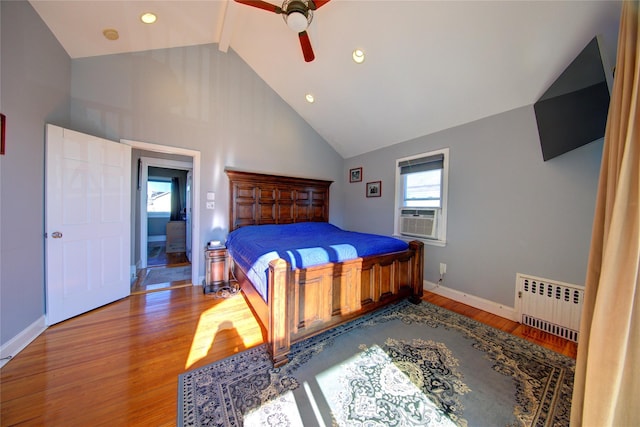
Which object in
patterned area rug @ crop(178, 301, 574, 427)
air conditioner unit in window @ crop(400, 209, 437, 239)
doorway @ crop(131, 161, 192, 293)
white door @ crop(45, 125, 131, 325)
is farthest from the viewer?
doorway @ crop(131, 161, 192, 293)

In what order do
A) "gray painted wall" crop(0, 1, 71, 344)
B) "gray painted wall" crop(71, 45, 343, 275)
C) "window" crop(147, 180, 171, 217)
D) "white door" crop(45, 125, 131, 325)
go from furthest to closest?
1. "window" crop(147, 180, 171, 217)
2. "gray painted wall" crop(71, 45, 343, 275)
3. "white door" crop(45, 125, 131, 325)
4. "gray painted wall" crop(0, 1, 71, 344)

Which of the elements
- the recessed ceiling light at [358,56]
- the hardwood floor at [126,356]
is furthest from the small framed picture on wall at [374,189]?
the hardwood floor at [126,356]

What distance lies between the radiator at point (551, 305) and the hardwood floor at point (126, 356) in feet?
0.47

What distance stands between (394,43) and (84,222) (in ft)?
13.1

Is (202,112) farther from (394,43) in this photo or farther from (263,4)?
(394,43)

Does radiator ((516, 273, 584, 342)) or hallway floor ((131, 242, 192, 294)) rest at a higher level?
radiator ((516, 273, 584, 342))

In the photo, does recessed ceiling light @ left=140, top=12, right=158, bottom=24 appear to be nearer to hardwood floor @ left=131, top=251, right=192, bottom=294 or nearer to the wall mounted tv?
hardwood floor @ left=131, top=251, right=192, bottom=294

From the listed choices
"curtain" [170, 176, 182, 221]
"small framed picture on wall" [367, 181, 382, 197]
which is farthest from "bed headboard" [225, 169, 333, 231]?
"curtain" [170, 176, 182, 221]

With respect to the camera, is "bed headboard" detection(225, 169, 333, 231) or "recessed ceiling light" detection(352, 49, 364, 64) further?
"bed headboard" detection(225, 169, 333, 231)

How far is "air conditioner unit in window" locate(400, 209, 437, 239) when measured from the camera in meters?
3.22

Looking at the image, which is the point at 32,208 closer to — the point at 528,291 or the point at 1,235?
the point at 1,235

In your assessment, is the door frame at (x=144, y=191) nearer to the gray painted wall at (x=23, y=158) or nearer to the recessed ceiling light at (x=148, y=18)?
the gray painted wall at (x=23, y=158)

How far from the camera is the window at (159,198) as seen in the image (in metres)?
7.21

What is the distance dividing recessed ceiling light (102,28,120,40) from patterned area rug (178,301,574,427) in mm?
3618
